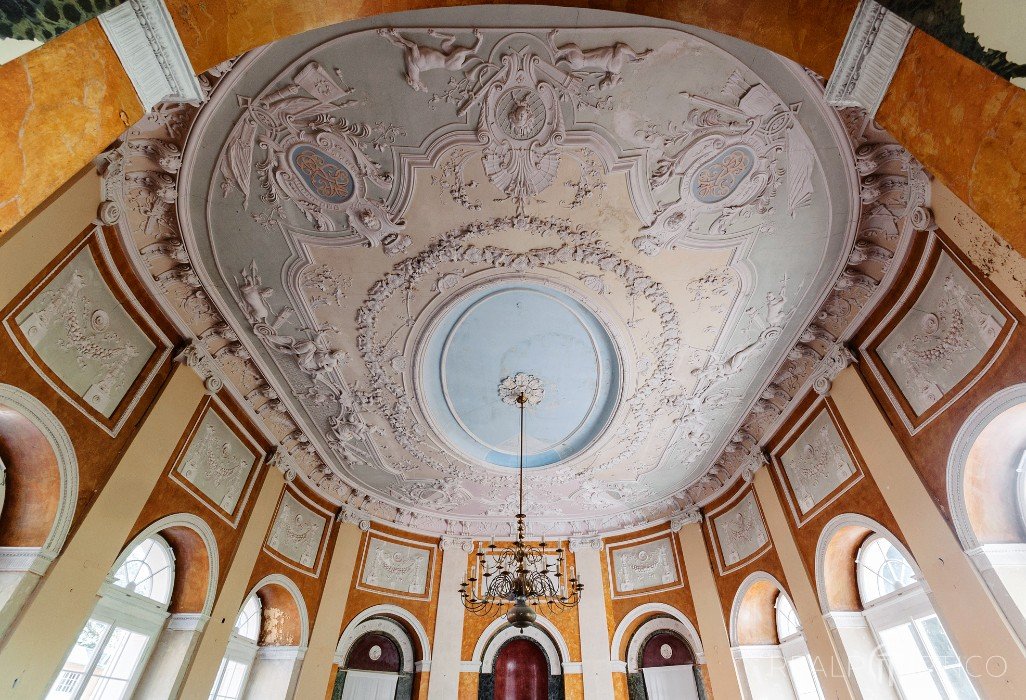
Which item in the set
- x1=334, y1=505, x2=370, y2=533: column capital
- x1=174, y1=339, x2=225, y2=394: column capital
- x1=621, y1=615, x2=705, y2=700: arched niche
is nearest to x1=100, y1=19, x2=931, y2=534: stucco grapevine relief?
x1=174, y1=339, x2=225, y2=394: column capital

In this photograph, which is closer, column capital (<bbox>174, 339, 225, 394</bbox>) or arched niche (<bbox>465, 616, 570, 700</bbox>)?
column capital (<bbox>174, 339, 225, 394</bbox>)

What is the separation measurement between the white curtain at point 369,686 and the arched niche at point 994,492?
8578 mm

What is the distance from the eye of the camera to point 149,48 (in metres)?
1.90

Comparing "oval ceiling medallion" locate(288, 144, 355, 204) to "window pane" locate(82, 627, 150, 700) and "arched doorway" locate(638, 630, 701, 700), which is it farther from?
"arched doorway" locate(638, 630, 701, 700)

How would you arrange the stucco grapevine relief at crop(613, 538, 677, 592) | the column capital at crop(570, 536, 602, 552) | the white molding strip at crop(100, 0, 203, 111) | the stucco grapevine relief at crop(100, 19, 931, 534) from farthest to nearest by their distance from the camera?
the column capital at crop(570, 536, 602, 552), the stucco grapevine relief at crop(613, 538, 677, 592), the stucco grapevine relief at crop(100, 19, 931, 534), the white molding strip at crop(100, 0, 203, 111)

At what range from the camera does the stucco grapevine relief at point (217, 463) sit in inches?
236

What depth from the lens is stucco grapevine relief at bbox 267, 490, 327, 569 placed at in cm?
772

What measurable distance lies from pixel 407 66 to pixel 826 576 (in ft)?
24.3

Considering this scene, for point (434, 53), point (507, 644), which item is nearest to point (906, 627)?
point (507, 644)

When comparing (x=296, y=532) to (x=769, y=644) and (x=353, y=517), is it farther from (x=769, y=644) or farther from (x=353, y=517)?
(x=769, y=644)

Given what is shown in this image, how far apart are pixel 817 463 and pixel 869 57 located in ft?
18.9

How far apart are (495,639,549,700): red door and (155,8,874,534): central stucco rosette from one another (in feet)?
12.5

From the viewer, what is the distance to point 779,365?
6.73 meters

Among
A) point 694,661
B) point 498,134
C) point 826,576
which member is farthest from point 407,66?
point 694,661
